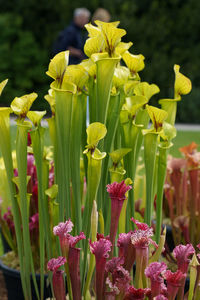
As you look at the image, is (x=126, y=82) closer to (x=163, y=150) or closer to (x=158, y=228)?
(x=163, y=150)

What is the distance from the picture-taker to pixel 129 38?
10.4 meters

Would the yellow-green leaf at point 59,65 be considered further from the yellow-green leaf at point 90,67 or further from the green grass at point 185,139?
the green grass at point 185,139

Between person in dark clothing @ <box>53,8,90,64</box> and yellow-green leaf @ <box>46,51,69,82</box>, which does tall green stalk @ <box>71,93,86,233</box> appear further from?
person in dark clothing @ <box>53,8,90,64</box>

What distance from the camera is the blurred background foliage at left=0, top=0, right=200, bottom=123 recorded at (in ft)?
32.9

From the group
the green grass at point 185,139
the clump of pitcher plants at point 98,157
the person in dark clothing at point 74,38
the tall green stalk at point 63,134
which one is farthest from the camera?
the green grass at point 185,139

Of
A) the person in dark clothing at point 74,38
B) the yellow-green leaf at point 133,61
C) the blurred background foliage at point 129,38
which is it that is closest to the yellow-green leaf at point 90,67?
the yellow-green leaf at point 133,61

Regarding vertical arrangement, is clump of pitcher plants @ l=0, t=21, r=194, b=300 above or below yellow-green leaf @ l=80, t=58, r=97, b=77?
below

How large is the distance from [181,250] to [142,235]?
106mm

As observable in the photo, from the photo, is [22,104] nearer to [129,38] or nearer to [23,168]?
[23,168]

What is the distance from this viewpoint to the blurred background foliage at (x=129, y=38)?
32.9 ft

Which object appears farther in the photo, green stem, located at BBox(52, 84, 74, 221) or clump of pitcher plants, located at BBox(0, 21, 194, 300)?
green stem, located at BBox(52, 84, 74, 221)

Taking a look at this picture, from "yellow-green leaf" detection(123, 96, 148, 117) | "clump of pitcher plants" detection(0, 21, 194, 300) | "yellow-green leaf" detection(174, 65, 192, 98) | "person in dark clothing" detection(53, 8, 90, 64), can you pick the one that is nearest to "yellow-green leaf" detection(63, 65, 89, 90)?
"clump of pitcher plants" detection(0, 21, 194, 300)

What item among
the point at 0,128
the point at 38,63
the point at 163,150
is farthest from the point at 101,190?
the point at 38,63

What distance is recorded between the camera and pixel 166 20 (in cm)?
1030
